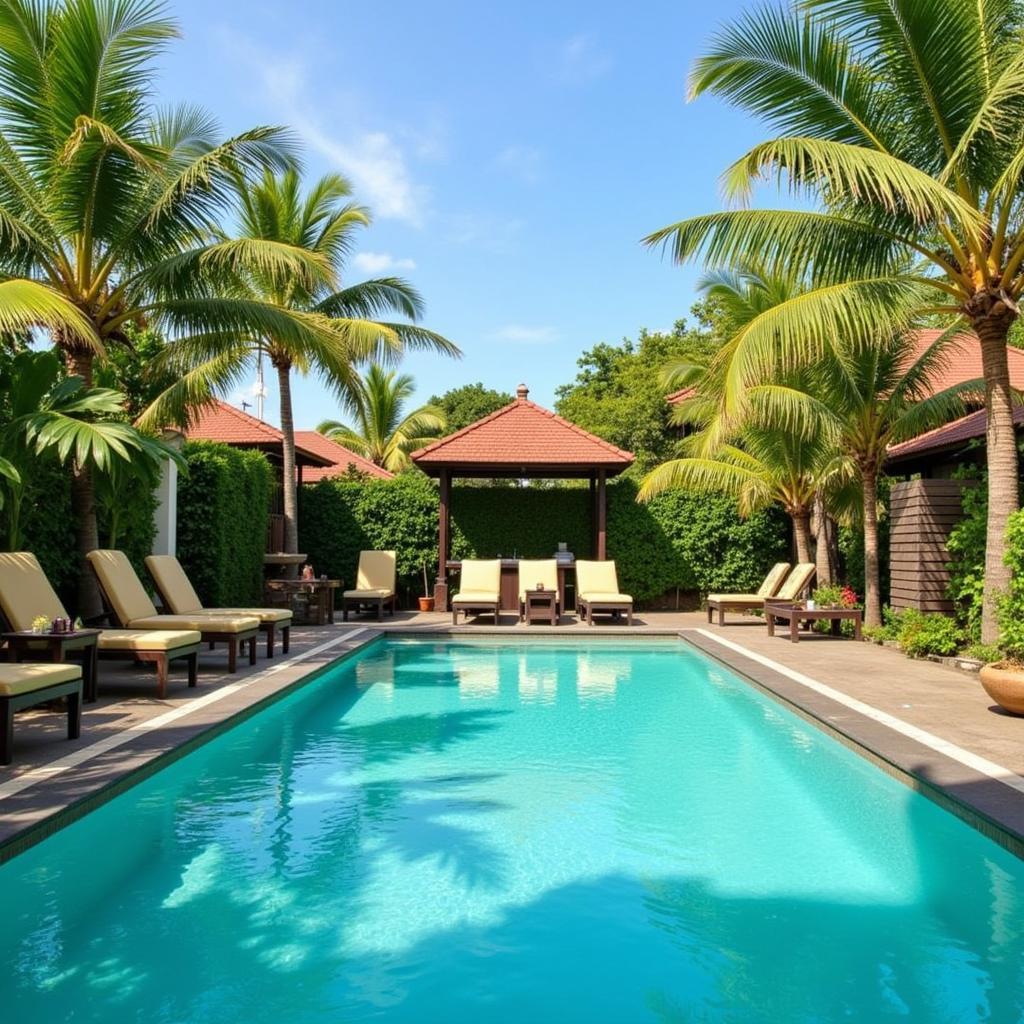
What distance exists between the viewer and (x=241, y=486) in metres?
14.9

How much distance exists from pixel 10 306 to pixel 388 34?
269 inches

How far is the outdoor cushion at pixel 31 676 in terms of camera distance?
4.96 metres

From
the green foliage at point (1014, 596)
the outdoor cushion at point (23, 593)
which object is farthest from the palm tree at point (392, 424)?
the green foliage at point (1014, 596)

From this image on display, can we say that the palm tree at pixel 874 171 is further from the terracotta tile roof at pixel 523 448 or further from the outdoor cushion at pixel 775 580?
the terracotta tile roof at pixel 523 448

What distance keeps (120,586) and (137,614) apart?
0.34 m

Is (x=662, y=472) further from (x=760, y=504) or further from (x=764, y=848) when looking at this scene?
(x=764, y=848)

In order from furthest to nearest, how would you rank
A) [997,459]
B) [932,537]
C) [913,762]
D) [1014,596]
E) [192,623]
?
[932,537] < [997,459] < [192,623] < [1014,596] < [913,762]

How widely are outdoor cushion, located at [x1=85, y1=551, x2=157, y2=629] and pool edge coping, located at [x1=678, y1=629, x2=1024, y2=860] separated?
19.4 ft

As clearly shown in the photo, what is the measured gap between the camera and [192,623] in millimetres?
8727

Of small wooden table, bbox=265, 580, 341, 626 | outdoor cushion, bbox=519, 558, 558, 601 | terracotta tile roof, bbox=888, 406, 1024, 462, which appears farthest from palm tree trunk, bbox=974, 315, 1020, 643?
small wooden table, bbox=265, 580, 341, 626

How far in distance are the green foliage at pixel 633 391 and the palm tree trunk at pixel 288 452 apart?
942 cm

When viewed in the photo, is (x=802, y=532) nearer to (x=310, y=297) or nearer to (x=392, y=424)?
(x=310, y=297)

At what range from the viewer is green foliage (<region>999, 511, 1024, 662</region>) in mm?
7938

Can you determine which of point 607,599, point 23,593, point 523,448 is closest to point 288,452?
point 523,448
